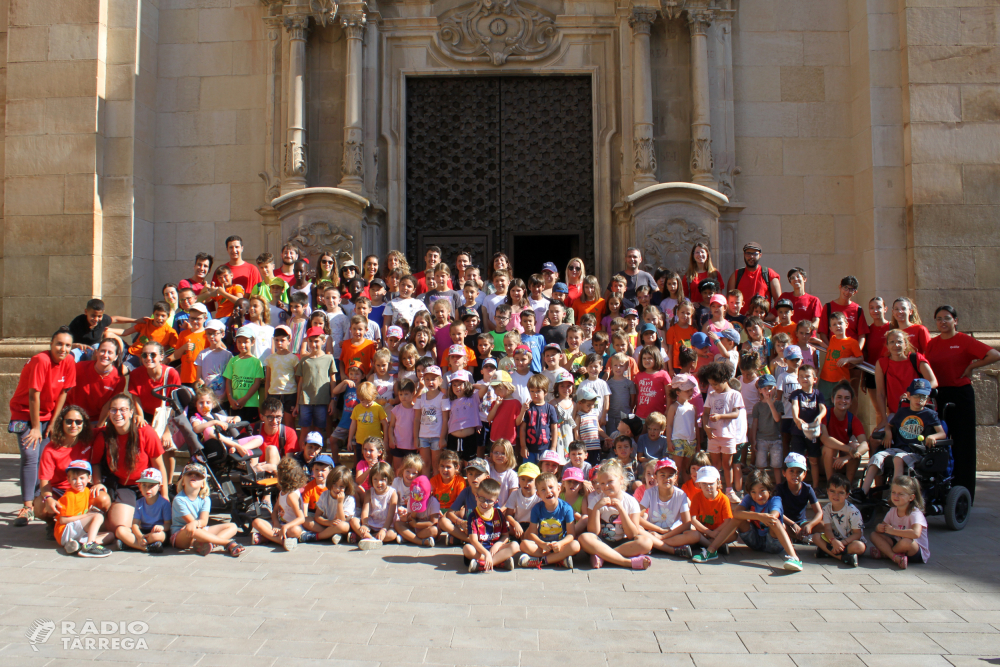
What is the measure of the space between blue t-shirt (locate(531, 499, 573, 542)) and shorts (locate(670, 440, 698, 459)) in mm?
1574

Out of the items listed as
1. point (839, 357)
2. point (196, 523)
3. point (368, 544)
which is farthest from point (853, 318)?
point (196, 523)

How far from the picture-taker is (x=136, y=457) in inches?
266

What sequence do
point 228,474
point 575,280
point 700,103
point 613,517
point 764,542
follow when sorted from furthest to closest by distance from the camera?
point 700,103 < point 575,280 < point 228,474 < point 613,517 < point 764,542

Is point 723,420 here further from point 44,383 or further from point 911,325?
point 44,383

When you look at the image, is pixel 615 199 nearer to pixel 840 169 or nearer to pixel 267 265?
pixel 840 169

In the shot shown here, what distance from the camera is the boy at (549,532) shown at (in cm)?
601

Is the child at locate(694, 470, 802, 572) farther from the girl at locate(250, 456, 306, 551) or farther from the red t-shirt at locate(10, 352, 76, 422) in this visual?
the red t-shirt at locate(10, 352, 76, 422)

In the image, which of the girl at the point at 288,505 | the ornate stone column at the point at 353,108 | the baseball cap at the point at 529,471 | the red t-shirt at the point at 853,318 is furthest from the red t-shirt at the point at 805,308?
the ornate stone column at the point at 353,108

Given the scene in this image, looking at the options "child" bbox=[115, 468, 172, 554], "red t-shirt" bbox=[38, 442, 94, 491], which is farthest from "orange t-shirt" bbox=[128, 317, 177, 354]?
"child" bbox=[115, 468, 172, 554]

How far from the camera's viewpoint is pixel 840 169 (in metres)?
11.7

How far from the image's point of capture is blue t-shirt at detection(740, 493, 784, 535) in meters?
6.29

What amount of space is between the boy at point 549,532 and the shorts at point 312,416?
2.70 meters

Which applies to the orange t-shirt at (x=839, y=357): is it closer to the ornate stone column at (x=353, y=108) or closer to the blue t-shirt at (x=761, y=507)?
the blue t-shirt at (x=761, y=507)

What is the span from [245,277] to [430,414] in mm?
3731
